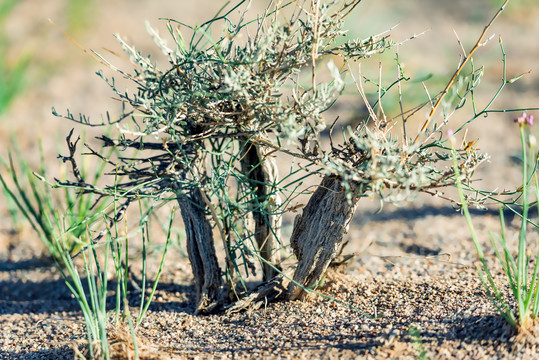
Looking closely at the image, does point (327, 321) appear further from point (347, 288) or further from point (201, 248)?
point (201, 248)

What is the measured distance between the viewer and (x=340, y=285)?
1917 millimetres

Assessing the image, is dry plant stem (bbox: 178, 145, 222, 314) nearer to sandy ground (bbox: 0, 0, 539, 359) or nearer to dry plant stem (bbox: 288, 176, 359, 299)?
sandy ground (bbox: 0, 0, 539, 359)

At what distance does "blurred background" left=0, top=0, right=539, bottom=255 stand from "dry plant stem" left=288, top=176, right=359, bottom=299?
184 cm

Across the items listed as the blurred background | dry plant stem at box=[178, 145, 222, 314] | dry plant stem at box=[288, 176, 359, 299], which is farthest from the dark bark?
the blurred background

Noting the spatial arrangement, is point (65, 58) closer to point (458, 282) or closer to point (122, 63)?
point (122, 63)

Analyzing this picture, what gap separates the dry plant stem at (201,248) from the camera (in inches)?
72.1

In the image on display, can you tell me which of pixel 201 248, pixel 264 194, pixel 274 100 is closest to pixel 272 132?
pixel 274 100

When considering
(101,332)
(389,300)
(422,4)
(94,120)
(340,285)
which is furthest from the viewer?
(422,4)

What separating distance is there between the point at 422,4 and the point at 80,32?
145 inches

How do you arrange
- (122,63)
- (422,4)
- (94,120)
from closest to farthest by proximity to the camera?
(94,120), (122,63), (422,4)

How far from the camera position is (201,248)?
74.0 inches

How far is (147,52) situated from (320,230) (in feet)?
11.9

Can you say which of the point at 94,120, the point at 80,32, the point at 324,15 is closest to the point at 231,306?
the point at 324,15

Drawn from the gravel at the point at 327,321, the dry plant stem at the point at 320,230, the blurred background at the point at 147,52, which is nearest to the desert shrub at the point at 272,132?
the dry plant stem at the point at 320,230
